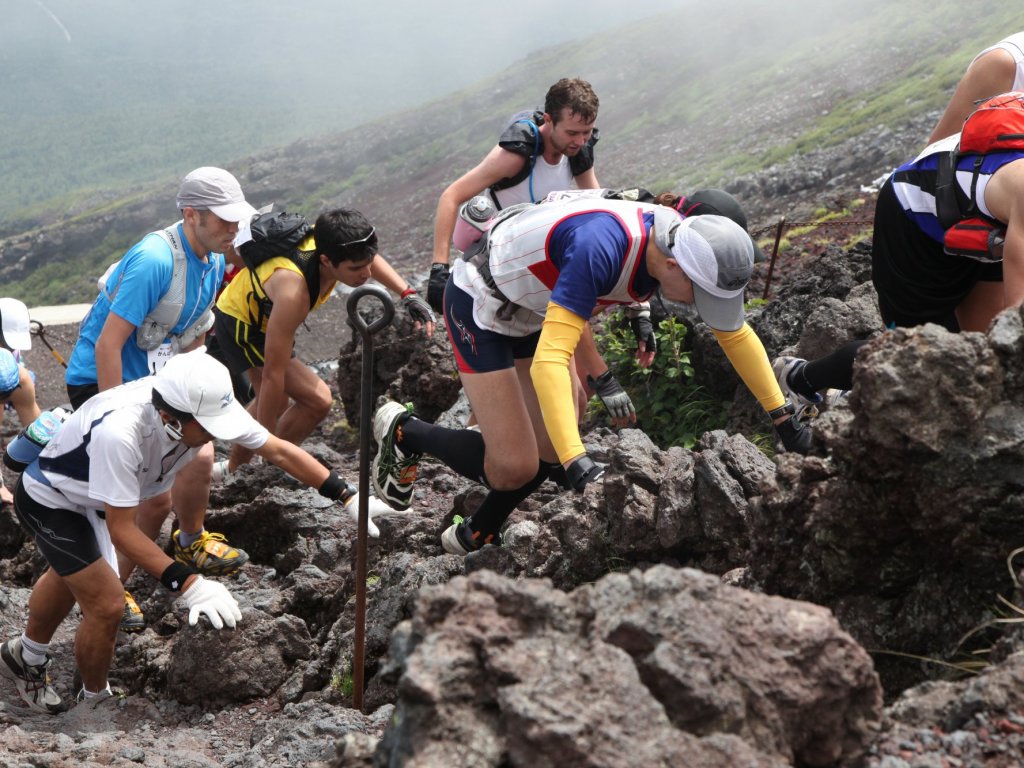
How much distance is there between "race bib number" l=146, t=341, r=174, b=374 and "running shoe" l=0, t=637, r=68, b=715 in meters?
1.74

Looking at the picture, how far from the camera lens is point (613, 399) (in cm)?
550

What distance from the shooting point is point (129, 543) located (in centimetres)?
510

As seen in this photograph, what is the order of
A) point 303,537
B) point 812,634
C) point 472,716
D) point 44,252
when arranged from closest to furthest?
point 472,716 → point 812,634 → point 303,537 → point 44,252

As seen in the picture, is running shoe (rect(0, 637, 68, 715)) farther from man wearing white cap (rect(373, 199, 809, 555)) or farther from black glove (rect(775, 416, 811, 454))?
black glove (rect(775, 416, 811, 454))

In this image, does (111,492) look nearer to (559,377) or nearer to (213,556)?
(213,556)

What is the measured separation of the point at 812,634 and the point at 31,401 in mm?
7606

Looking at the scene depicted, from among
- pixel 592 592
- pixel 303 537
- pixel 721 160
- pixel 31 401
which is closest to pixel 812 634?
pixel 592 592

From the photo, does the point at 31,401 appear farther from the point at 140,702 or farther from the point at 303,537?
the point at 140,702

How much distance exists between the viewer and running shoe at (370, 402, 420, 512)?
5.91m

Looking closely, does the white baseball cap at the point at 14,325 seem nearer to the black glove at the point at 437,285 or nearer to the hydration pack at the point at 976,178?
the black glove at the point at 437,285

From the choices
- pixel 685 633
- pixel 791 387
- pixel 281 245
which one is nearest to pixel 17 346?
pixel 281 245

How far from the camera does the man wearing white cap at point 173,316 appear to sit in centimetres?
599

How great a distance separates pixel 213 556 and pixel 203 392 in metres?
1.72

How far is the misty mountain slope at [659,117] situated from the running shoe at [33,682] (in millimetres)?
13763
